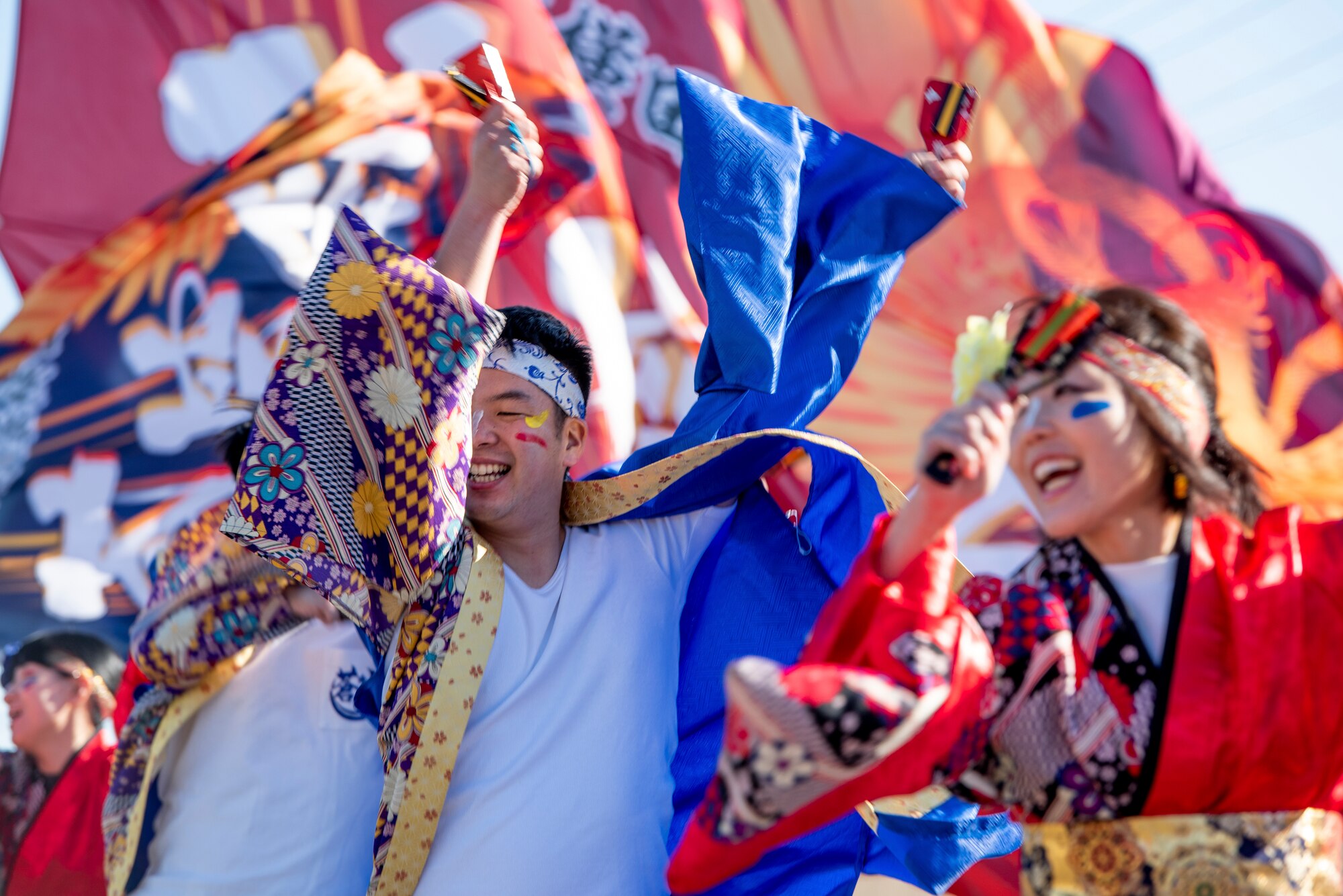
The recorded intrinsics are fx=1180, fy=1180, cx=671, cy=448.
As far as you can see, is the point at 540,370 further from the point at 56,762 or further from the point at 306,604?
the point at 56,762

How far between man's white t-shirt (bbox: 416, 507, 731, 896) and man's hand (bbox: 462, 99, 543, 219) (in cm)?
58

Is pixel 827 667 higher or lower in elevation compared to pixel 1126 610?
higher

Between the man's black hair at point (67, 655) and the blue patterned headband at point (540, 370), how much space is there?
1.65 metres

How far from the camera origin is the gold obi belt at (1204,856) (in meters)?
1.14

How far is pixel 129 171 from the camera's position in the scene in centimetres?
384

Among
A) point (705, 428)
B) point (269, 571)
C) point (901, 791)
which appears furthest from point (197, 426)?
point (901, 791)

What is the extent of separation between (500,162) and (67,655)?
6.36ft

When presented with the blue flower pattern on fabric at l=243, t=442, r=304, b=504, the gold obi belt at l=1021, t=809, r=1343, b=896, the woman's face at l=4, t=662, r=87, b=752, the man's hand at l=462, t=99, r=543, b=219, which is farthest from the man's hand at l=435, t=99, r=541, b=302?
the woman's face at l=4, t=662, r=87, b=752

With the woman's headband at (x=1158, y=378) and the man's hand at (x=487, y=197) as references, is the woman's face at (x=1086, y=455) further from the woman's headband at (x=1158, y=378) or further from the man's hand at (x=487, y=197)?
the man's hand at (x=487, y=197)

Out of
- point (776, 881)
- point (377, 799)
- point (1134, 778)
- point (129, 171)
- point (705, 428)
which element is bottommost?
point (776, 881)

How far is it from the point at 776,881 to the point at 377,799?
2.24 ft

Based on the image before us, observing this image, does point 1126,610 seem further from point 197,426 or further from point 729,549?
point 197,426

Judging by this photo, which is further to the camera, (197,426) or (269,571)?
(197,426)

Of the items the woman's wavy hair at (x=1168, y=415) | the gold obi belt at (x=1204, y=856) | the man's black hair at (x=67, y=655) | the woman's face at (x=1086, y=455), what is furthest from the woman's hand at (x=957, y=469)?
the man's black hair at (x=67, y=655)
